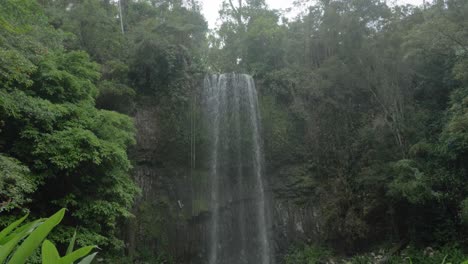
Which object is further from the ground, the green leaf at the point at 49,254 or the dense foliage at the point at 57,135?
the dense foliage at the point at 57,135

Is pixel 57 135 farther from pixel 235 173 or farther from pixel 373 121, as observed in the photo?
pixel 373 121

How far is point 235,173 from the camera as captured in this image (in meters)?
13.0

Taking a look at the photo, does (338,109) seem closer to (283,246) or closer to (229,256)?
(283,246)

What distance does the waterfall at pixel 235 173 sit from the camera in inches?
476

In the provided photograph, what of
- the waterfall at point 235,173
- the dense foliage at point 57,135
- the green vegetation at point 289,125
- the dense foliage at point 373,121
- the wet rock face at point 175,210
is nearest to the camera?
the dense foliage at point 57,135

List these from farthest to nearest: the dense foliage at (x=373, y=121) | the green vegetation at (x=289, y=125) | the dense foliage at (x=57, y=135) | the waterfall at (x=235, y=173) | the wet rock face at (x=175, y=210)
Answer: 1. the waterfall at (x=235, y=173)
2. the wet rock face at (x=175, y=210)
3. the dense foliage at (x=373, y=121)
4. the green vegetation at (x=289, y=125)
5. the dense foliage at (x=57, y=135)

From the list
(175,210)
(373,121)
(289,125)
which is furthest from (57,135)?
(373,121)

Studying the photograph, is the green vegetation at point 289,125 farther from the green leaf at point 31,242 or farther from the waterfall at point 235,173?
the green leaf at point 31,242

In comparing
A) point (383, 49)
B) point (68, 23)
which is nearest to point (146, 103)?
point (68, 23)

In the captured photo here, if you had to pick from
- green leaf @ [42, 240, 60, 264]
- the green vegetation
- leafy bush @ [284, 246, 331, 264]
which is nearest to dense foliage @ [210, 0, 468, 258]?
the green vegetation

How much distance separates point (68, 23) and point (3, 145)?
7.12 metres

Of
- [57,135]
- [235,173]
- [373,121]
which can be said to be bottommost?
[235,173]

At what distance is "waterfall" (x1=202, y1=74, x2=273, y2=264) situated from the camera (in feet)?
39.7

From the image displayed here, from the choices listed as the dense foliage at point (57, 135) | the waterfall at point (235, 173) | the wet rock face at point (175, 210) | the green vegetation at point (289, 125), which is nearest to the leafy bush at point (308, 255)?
the green vegetation at point (289, 125)
